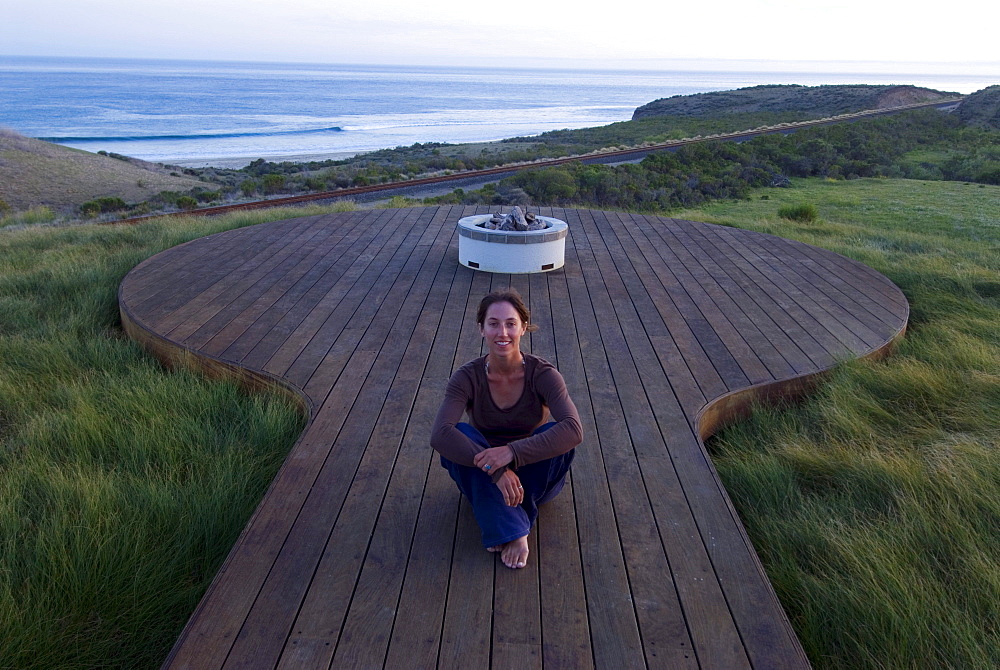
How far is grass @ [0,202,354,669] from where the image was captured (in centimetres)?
212

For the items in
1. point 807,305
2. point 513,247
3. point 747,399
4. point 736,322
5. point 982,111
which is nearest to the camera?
point 747,399

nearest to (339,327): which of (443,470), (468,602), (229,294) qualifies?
(229,294)

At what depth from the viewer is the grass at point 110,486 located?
212 cm

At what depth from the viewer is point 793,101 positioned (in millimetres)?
49438

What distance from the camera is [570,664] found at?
1896 mm

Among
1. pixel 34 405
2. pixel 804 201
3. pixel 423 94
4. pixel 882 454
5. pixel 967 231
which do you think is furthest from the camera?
pixel 423 94

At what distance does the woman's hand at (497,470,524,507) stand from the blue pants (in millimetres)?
43

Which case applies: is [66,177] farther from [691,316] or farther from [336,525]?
[336,525]

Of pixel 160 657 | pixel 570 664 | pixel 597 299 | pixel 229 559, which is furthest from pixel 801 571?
pixel 597 299

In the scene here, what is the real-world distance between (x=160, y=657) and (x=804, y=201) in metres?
13.4

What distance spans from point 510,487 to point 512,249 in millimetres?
3645

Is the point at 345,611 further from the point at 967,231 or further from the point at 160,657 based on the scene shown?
the point at 967,231

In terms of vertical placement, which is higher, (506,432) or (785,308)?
(506,432)

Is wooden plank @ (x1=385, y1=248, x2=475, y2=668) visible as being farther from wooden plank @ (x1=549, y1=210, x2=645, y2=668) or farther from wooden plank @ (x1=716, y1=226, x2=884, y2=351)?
wooden plank @ (x1=716, y1=226, x2=884, y2=351)
